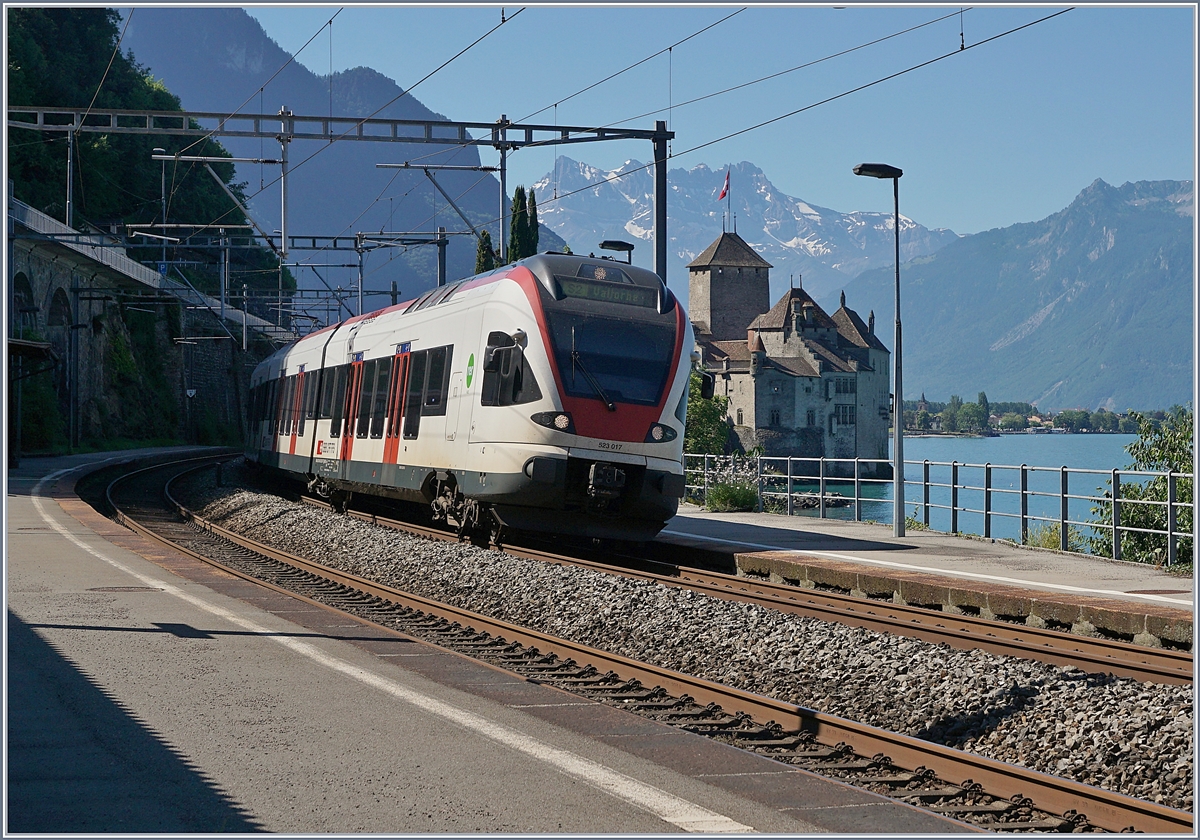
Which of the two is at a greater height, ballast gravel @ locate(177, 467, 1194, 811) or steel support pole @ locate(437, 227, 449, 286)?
steel support pole @ locate(437, 227, 449, 286)

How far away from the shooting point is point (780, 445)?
5399 inches

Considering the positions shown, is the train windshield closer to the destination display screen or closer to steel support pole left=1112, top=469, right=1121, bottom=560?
the destination display screen

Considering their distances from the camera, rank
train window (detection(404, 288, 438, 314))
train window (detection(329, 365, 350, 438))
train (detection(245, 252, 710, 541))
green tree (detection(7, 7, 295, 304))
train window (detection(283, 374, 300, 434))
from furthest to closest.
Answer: green tree (detection(7, 7, 295, 304)) < train window (detection(283, 374, 300, 434)) < train window (detection(329, 365, 350, 438)) < train window (detection(404, 288, 438, 314)) < train (detection(245, 252, 710, 541))

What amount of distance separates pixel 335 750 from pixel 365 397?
1649cm

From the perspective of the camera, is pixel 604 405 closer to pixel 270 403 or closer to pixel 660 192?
pixel 660 192

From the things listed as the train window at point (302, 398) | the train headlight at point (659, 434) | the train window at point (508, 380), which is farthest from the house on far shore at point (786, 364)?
the train window at point (508, 380)

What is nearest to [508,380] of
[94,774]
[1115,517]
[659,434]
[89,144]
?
[659,434]

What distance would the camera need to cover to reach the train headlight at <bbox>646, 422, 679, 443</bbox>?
54.7 ft

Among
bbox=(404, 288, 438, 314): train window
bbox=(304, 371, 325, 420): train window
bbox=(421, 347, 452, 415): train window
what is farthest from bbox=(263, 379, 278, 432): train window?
bbox=(421, 347, 452, 415): train window

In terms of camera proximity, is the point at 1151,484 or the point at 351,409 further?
the point at 1151,484

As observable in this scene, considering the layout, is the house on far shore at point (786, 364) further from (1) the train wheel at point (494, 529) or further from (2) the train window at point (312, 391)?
(1) the train wheel at point (494, 529)

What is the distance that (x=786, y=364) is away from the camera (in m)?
143

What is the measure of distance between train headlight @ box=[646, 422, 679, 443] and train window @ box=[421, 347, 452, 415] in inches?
131

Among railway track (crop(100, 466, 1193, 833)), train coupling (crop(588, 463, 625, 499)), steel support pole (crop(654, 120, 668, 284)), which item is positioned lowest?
railway track (crop(100, 466, 1193, 833))
